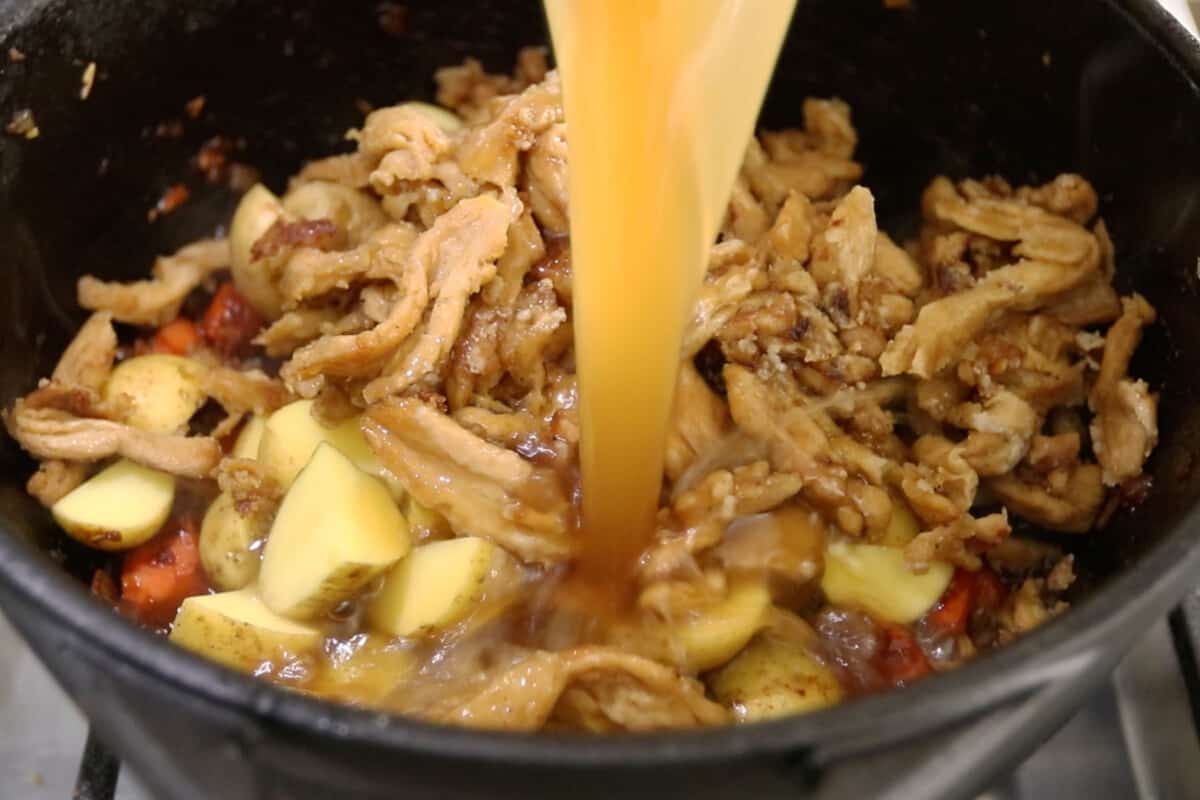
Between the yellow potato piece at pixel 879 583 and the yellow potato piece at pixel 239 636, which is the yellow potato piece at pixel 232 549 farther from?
the yellow potato piece at pixel 879 583

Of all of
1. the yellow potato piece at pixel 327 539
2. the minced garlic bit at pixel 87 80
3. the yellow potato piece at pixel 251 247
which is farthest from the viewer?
the yellow potato piece at pixel 251 247

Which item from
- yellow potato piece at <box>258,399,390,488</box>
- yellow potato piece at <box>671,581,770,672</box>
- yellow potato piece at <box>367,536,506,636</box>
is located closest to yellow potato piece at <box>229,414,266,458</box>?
yellow potato piece at <box>258,399,390,488</box>

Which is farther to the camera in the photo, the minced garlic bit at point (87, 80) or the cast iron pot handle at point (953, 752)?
the minced garlic bit at point (87, 80)

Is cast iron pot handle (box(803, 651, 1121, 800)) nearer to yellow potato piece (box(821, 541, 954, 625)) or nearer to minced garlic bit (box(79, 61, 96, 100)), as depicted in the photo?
yellow potato piece (box(821, 541, 954, 625))

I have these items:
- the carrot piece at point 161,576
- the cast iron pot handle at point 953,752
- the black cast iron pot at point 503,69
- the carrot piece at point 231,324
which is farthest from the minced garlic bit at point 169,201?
the cast iron pot handle at point 953,752

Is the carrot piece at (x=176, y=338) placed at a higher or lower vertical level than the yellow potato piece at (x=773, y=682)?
higher

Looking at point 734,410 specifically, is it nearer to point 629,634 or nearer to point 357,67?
point 629,634
